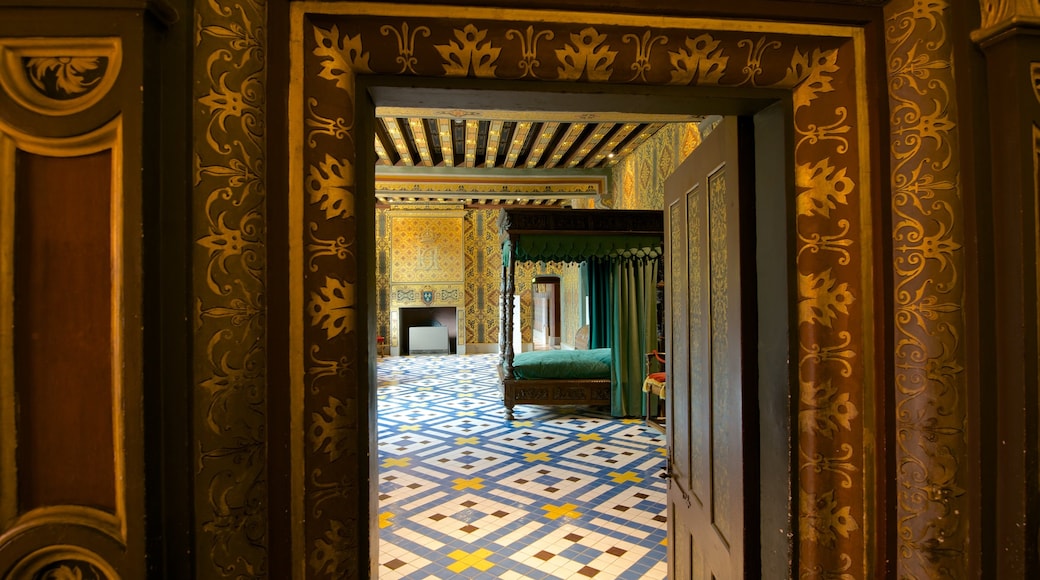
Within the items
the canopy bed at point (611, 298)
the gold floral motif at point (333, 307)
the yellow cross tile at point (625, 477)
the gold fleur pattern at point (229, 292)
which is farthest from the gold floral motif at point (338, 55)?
the canopy bed at point (611, 298)

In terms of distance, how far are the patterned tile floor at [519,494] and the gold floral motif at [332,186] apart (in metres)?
2.30

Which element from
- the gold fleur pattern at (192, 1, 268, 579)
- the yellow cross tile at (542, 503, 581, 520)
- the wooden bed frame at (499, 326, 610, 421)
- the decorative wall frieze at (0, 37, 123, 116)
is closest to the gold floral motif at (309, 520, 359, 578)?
the gold fleur pattern at (192, 1, 268, 579)

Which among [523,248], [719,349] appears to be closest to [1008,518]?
[719,349]

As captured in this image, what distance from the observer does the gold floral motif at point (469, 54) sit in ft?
3.46

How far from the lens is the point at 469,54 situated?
41.9 inches

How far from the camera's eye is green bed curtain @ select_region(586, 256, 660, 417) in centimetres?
609

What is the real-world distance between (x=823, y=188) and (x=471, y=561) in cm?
260

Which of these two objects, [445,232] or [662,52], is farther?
[445,232]

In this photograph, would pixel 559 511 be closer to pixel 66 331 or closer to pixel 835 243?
pixel 835 243

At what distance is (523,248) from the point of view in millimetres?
6203

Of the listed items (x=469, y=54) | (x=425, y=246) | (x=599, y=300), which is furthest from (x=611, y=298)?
(x=425, y=246)

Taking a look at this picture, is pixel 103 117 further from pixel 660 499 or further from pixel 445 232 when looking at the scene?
pixel 445 232

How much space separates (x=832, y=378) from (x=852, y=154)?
512 mm

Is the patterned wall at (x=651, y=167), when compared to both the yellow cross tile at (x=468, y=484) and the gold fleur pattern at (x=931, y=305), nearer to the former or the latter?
the yellow cross tile at (x=468, y=484)
